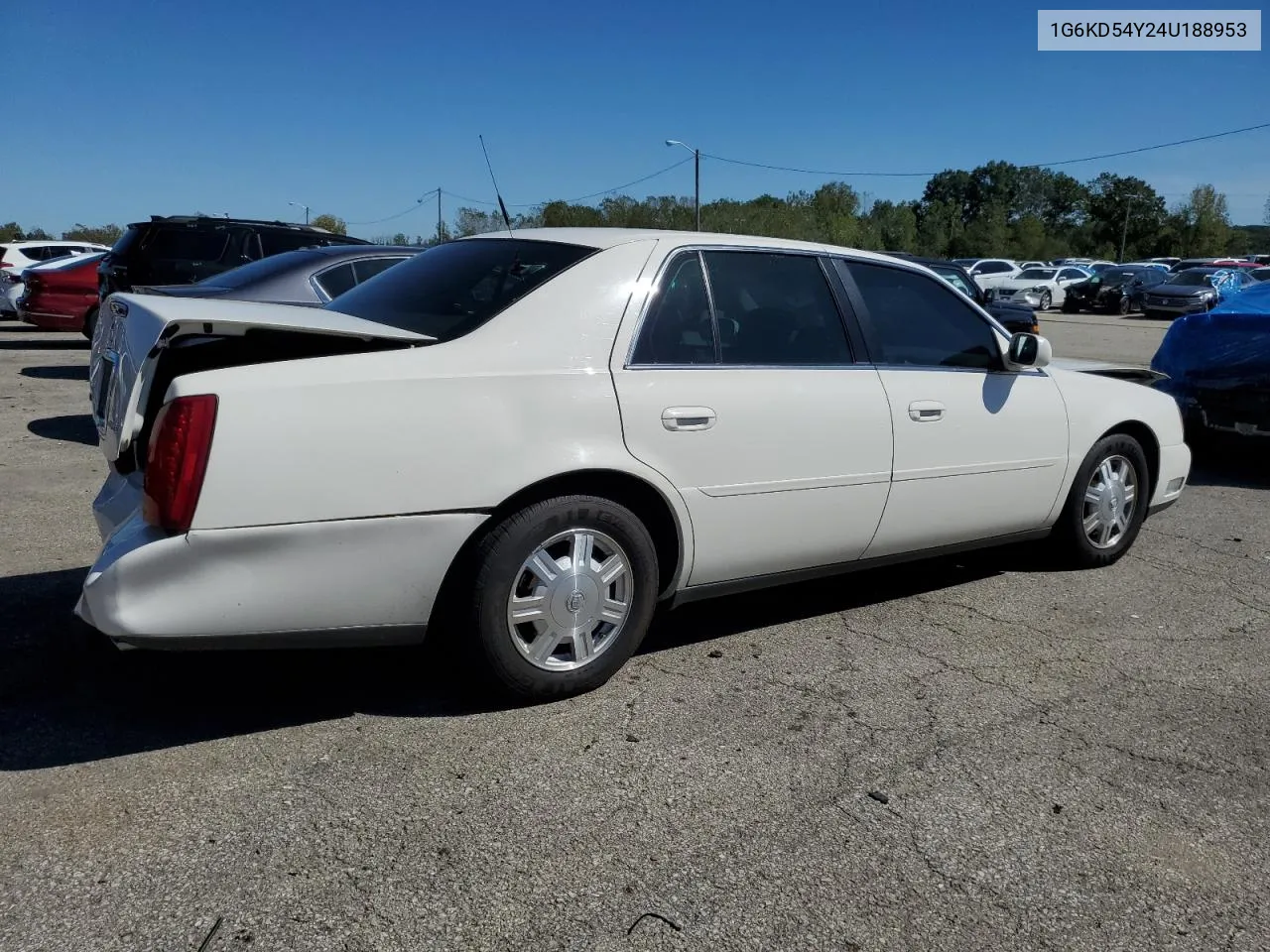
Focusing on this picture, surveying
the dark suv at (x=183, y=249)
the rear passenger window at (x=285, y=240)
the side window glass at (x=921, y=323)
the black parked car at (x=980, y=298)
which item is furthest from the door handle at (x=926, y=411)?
the rear passenger window at (x=285, y=240)

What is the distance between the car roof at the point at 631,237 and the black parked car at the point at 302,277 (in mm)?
3562

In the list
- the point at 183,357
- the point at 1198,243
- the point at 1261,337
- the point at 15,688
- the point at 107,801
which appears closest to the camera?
the point at 107,801

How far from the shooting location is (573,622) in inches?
138

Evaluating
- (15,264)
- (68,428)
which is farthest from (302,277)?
(15,264)

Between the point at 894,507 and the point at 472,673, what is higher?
the point at 894,507

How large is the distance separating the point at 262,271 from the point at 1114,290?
33.1 meters

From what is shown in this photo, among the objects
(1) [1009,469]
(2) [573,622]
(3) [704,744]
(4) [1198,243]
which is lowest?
(3) [704,744]

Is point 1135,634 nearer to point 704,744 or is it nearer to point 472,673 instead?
point 704,744

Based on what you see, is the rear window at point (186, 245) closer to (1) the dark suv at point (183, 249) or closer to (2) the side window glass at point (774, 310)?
(1) the dark suv at point (183, 249)

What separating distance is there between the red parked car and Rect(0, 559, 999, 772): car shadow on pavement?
1155cm

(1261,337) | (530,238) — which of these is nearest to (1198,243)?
(1261,337)

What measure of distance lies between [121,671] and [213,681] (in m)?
0.32

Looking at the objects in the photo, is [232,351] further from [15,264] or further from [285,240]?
[15,264]

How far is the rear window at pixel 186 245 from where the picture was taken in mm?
11688
